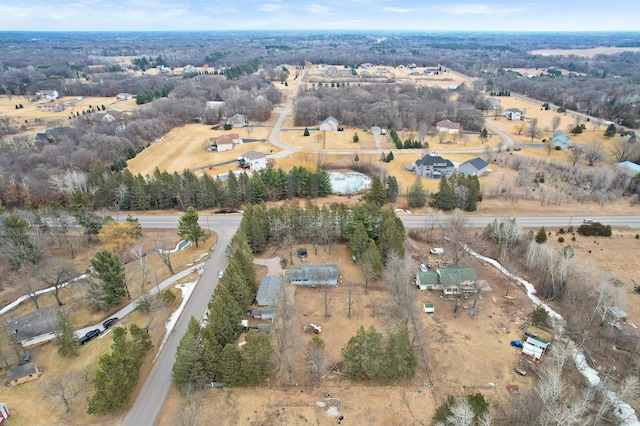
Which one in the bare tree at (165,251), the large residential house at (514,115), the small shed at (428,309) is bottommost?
the small shed at (428,309)

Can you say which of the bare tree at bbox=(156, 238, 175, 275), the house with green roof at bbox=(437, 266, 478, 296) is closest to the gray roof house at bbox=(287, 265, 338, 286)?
the house with green roof at bbox=(437, 266, 478, 296)

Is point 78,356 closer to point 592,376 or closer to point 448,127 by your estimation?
point 592,376

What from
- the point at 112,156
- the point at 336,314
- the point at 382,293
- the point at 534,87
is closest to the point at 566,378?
→ the point at 382,293

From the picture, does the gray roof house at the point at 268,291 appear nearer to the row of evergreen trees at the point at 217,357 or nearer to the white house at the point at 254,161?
the row of evergreen trees at the point at 217,357

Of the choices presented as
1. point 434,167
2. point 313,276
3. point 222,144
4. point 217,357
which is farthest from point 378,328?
point 222,144

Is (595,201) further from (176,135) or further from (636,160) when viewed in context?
(176,135)

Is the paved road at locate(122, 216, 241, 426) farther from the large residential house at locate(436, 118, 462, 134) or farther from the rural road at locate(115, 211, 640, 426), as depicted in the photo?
the large residential house at locate(436, 118, 462, 134)

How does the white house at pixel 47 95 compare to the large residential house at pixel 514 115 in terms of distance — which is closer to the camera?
the large residential house at pixel 514 115

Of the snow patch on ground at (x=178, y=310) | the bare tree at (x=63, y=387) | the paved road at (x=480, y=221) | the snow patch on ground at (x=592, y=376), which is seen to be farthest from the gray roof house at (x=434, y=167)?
the bare tree at (x=63, y=387)
